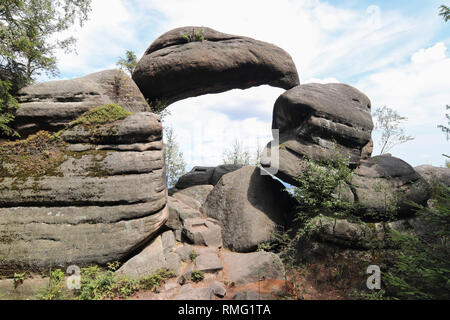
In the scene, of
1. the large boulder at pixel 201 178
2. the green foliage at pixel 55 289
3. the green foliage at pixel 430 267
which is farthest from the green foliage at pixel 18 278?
the green foliage at pixel 430 267

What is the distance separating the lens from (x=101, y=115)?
7.61m

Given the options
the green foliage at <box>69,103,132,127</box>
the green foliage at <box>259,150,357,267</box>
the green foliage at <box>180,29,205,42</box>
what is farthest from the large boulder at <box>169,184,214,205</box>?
the green foliage at <box>180,29,205,42</box>

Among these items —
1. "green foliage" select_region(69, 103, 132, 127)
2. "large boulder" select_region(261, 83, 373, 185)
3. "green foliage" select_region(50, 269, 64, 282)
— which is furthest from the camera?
"large boulder" select_region(261, 83, 373, 185)

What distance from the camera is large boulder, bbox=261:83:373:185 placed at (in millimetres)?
9188

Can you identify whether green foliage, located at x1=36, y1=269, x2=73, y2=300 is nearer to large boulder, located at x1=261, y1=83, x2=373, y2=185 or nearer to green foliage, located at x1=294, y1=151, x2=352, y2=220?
green foliage, located at x1=294, y1=151, x2=352, y2=220

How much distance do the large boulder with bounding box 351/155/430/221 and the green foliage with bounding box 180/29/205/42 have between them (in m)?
9.90

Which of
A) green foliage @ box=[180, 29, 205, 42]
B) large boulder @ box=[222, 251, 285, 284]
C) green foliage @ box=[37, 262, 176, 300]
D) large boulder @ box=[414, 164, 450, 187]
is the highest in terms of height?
green foliage @ box=[180, 29, 205, 42]

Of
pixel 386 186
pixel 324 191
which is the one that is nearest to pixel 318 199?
pixel 324 191

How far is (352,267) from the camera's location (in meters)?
6.62

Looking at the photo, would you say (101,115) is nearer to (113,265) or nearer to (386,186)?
(113,265)

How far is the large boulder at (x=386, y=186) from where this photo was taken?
8.03 m
